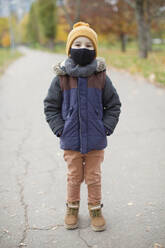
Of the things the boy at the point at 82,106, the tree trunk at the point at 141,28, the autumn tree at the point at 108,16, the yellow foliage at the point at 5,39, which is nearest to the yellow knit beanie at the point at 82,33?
the boy at the point at 82,106

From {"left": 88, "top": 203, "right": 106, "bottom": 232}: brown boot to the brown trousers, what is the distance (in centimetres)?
6

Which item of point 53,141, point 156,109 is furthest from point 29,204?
point 156,109

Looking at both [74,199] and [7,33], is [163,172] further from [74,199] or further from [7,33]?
[7,33]

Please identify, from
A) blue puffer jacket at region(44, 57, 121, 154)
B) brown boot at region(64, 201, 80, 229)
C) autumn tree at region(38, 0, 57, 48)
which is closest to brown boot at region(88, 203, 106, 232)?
brown boot at region(64, 201, 80, 229)

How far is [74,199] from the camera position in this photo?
2.92 meters

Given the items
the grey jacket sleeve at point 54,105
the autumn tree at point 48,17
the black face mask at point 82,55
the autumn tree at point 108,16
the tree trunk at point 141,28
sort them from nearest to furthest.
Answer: the black face mask at point 82,55, the grey jacket sleeve at point 54,105, the tree trunk at point 141,28, the autumn tree at point 108,16, the autumn tree at point 48,17

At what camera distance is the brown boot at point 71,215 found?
2857 millimetres

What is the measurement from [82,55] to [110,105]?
51cm

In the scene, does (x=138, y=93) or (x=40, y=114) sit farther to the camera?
(x=138, y=93)

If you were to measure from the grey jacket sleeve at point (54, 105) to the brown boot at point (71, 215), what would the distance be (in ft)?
2.44

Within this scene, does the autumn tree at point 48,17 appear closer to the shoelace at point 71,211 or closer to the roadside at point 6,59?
the roadside at point 6,59

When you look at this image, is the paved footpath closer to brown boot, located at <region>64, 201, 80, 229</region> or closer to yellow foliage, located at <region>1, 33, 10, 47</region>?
brown boot, located at <region>64, 201, 80, 229</region>

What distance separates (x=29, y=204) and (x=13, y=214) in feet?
0.75

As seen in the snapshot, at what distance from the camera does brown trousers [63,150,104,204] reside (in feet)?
9.02
